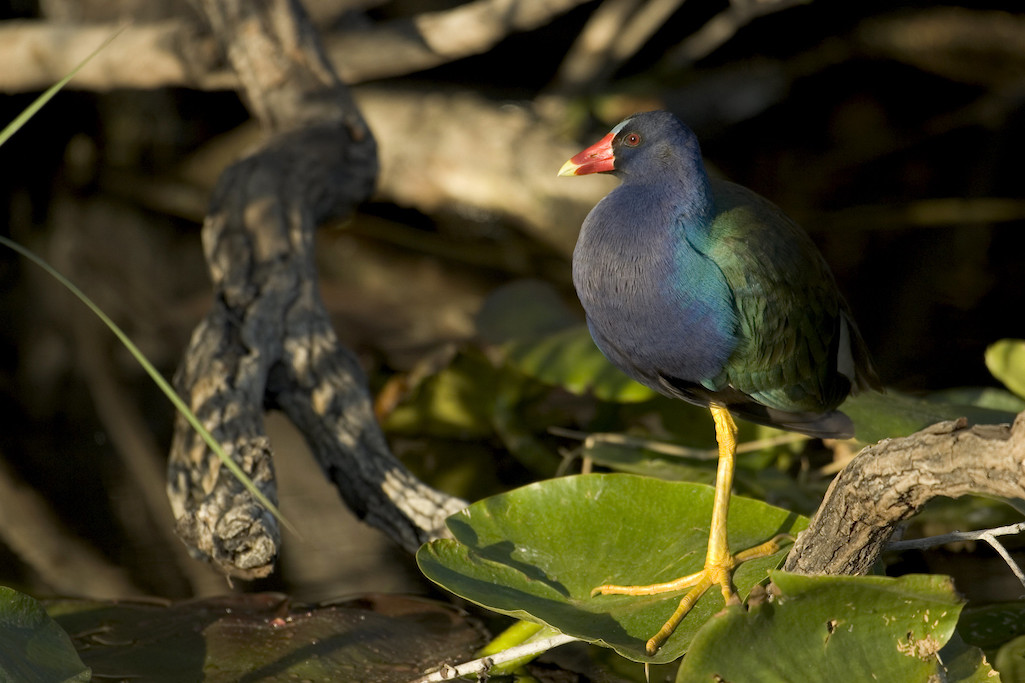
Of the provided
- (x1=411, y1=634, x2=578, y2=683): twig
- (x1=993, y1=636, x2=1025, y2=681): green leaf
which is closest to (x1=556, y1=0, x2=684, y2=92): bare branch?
(x1=993, y1=636, x2=1025, y2=681): green leaf

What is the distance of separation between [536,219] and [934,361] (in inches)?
59.2

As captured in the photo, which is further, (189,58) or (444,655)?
(189,58)

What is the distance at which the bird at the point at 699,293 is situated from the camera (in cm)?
155

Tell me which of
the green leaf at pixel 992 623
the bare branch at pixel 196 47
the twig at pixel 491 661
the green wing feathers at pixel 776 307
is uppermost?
the bare branch at pixel 196 47

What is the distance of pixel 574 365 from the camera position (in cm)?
225

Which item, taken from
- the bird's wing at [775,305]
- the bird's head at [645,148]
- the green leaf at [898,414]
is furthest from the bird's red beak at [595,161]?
the green leaf at [898,414]

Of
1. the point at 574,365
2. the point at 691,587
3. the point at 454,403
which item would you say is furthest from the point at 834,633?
the point at 454,403

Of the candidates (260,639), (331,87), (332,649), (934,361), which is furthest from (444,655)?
(934,361)

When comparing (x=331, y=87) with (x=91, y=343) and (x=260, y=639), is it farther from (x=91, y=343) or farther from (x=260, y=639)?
(x=260, y=639)

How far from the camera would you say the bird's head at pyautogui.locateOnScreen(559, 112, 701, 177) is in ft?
5.31

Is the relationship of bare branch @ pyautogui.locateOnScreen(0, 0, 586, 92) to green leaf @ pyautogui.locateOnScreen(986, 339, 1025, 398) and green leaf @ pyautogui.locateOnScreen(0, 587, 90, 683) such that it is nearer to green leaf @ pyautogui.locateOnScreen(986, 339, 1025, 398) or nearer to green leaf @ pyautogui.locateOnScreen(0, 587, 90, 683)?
green leaf @ pyautogui.locateOnScreen(986, 339, 1025, 398)

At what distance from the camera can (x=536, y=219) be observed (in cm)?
402

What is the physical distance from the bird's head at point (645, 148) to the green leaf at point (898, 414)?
1.86ft

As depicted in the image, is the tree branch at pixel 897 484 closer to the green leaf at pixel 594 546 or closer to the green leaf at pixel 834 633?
the green leaf at pixel 834 633
